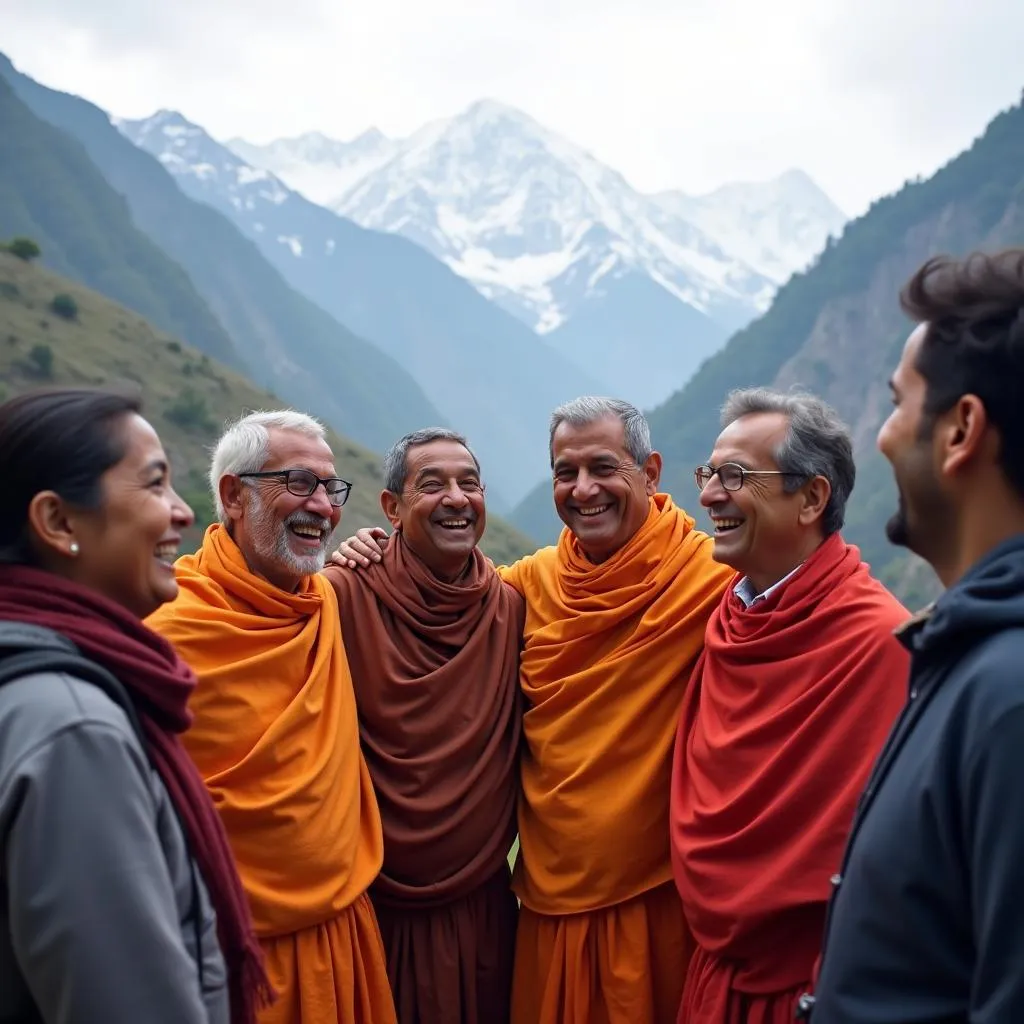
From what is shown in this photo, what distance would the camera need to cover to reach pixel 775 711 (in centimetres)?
336

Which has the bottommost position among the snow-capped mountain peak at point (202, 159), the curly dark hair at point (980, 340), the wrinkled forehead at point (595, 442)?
the wrinkled forehead at point (595, 442)

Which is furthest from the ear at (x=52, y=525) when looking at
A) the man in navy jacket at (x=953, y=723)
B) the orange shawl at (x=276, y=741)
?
the man in navy jacket at (x=953, y=723)

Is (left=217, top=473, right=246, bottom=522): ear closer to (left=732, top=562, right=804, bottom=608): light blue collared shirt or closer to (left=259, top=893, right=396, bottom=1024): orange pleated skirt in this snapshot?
(left=259, top=893, right=396, bottom=1024): orange pleated skirt

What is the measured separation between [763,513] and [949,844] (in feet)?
6.13

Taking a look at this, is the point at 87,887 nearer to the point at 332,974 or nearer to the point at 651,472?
the point at 332,974

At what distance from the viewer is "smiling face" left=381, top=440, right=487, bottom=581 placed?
416 cm

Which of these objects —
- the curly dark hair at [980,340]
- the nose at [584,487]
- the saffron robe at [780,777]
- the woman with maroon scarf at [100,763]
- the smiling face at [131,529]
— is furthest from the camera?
the nose at [584,487]

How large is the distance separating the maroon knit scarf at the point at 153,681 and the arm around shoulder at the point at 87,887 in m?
0.17

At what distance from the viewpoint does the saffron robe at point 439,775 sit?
3863 mm

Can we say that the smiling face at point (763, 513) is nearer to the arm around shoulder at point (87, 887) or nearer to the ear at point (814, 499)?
the ear at point (814, 499)

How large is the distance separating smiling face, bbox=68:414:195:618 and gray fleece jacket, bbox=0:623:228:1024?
270mm

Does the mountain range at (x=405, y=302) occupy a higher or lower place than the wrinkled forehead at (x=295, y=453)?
higher

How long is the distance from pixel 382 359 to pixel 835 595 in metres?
114

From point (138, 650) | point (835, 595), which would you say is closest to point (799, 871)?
point (835, 595)
